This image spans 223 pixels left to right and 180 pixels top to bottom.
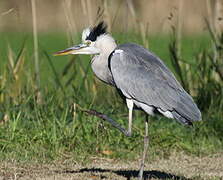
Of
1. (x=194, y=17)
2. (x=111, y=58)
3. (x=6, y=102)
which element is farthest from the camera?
(x=194, y=17)

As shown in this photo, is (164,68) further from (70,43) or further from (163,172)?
(70,43)

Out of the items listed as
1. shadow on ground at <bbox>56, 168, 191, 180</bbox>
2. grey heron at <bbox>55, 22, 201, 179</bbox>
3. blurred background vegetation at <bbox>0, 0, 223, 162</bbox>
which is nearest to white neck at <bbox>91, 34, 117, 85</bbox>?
grey heron at <bbox>55, 22, 201, 179</bbox>

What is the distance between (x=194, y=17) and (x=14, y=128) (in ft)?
54.8

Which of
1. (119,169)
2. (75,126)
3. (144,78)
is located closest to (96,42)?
(144,78)

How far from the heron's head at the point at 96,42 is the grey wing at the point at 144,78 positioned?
0.59ft

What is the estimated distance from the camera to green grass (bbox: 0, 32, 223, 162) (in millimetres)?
6934

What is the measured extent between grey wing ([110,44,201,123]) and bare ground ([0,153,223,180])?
0.71 m

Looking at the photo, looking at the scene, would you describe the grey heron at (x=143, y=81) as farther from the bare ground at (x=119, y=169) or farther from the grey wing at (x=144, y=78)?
the bare ground at (x=119, y=169)

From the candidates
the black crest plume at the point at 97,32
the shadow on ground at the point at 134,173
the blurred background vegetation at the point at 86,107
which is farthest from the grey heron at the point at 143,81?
the blurred background vegetation at the point at 86,107

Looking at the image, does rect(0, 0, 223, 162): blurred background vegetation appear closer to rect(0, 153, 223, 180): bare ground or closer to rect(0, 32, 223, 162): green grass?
rect(0, 32, 223, 162): green grass

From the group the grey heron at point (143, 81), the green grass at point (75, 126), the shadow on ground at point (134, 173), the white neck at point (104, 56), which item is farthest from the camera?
the green grass at point (75, 126)

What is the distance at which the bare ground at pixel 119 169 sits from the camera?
6000 mm

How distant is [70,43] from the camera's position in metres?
8.31

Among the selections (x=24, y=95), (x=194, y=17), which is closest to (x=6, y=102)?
(x=24, y=95)
